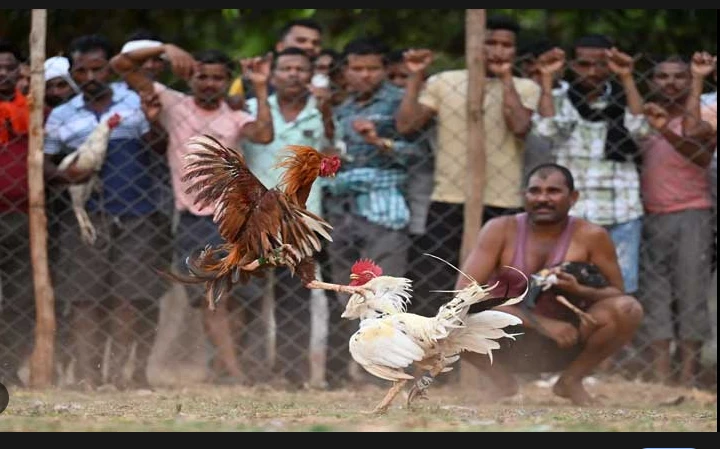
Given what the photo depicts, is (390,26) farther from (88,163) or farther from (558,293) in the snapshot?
(558,293)

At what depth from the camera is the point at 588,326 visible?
8398 mm

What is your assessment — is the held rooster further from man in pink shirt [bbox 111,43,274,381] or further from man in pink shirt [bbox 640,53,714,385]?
man in pink shirt [bbox 111,43,274,381]

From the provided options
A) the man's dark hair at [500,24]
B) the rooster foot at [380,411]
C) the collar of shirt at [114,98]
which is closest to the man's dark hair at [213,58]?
the collar of shirt at [114,98]

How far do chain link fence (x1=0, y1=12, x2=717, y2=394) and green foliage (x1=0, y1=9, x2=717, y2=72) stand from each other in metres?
2.27

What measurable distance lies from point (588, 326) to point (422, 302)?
1.27 metres

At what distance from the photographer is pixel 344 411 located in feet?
24.2

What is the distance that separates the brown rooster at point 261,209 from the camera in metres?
6.84

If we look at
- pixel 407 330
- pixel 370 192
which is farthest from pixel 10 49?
pixel 407 330

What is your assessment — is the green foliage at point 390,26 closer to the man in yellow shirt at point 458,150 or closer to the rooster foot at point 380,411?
the man in yellow shirt at point 458,150

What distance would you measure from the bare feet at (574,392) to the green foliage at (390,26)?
147 inches

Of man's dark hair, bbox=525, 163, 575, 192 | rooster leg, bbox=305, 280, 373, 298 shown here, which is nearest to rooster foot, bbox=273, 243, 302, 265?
rooster leg, bbox=305, 280, 373, 298

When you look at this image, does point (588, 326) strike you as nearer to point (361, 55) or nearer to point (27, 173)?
point (361, 55)

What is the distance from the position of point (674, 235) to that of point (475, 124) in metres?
1.46

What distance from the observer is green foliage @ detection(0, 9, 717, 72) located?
1163 centimetres
